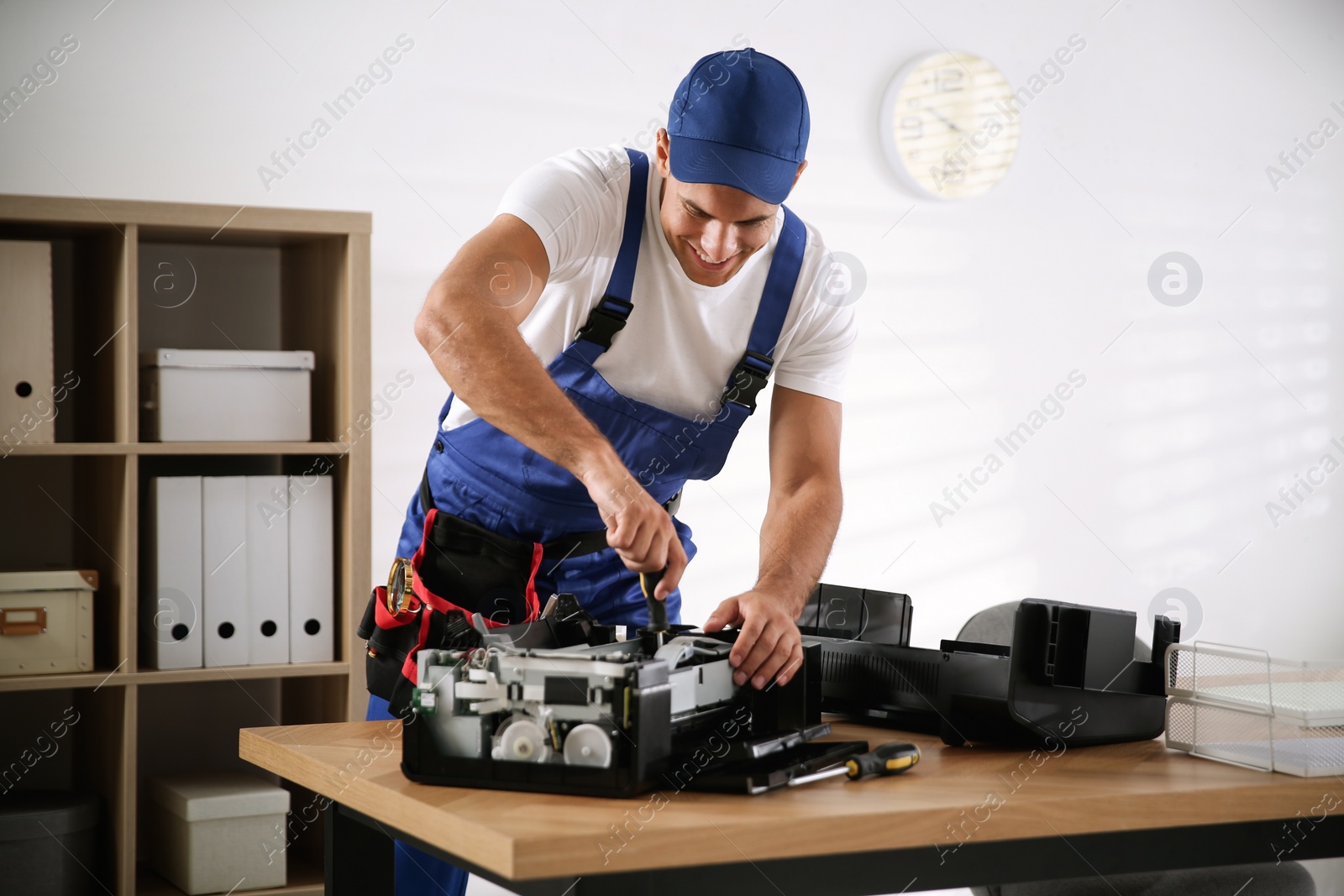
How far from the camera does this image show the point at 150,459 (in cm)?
268

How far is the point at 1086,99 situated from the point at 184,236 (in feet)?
8.30

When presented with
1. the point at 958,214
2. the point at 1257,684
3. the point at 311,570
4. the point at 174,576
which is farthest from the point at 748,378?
the point at 958,214

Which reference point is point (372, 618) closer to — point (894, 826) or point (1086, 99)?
point (894, 826)

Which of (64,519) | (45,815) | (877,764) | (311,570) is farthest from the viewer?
(64,519)

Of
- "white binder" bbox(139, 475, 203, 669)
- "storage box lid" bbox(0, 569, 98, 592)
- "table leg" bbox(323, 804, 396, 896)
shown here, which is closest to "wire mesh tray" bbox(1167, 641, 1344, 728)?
"table leg" bbox(323, 804, 396, 896)

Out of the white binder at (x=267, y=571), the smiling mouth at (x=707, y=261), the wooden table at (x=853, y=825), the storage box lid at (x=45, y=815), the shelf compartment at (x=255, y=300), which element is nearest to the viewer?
the wooden table at (x=853, y=825)

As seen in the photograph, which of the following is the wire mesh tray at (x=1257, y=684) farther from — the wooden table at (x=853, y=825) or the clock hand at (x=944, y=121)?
the clock hand at (x=944, y=121)

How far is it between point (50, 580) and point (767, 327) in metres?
1.57

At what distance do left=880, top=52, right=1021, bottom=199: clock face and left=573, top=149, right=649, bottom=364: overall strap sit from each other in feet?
5.69

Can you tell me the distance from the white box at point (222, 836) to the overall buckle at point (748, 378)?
1344mm

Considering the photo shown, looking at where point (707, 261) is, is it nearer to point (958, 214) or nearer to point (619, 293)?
point (619, 293)

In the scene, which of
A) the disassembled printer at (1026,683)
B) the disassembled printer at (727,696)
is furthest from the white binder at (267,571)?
the disassembled printer at (1026,683)

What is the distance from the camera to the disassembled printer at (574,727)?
3.51 ft

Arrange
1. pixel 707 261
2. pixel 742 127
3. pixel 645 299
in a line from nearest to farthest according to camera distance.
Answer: pixel 742 127 → pixel 707 261 → pixel 645 299
